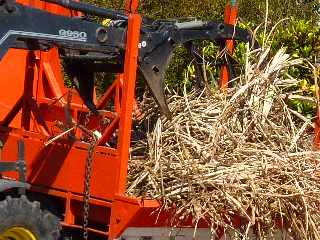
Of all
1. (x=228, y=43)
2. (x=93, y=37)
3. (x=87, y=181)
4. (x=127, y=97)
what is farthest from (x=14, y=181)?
(x=228, y=43)

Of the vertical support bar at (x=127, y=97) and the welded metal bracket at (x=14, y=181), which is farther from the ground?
the vertical support bar at (x=127, y=97)

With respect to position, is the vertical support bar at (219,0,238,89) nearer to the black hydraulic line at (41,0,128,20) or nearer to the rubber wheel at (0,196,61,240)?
the black hydraulic line at (41,0,128,20)

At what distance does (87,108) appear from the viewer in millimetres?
5918

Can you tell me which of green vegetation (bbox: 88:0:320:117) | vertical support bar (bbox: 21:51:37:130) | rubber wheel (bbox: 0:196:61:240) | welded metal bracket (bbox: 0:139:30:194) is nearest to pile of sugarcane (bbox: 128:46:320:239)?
green vegetation (bbox: 88:0:320:117)

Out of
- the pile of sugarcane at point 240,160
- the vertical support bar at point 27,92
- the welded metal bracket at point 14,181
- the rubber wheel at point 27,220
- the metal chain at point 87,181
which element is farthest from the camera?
the vertical support bar at point 27,92

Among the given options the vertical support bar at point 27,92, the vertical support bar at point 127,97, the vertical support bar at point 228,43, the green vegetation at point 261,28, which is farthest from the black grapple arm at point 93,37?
the green vegetation at point 261,28

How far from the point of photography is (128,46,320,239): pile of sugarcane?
4871mm

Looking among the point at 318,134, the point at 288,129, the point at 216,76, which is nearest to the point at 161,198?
the point at 288,129

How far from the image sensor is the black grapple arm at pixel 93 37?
4.44 metres

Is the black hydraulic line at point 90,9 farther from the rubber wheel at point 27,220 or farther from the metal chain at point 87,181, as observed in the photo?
the rubber wheel at point 27,220

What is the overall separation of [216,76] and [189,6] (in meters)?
4.29

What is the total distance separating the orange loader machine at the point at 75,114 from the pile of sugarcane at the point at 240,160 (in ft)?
0.70

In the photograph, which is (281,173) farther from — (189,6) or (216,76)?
(189,6)

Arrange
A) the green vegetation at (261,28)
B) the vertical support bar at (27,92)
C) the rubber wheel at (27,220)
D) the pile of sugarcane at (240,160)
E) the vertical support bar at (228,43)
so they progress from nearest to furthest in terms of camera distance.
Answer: the rubber wheel at (27,220) → the pile of sugarcane at (240,160) → the vertical support bar at (27,92) → the vertical support bar at (228,43) → the green vegetation at (261,28)
